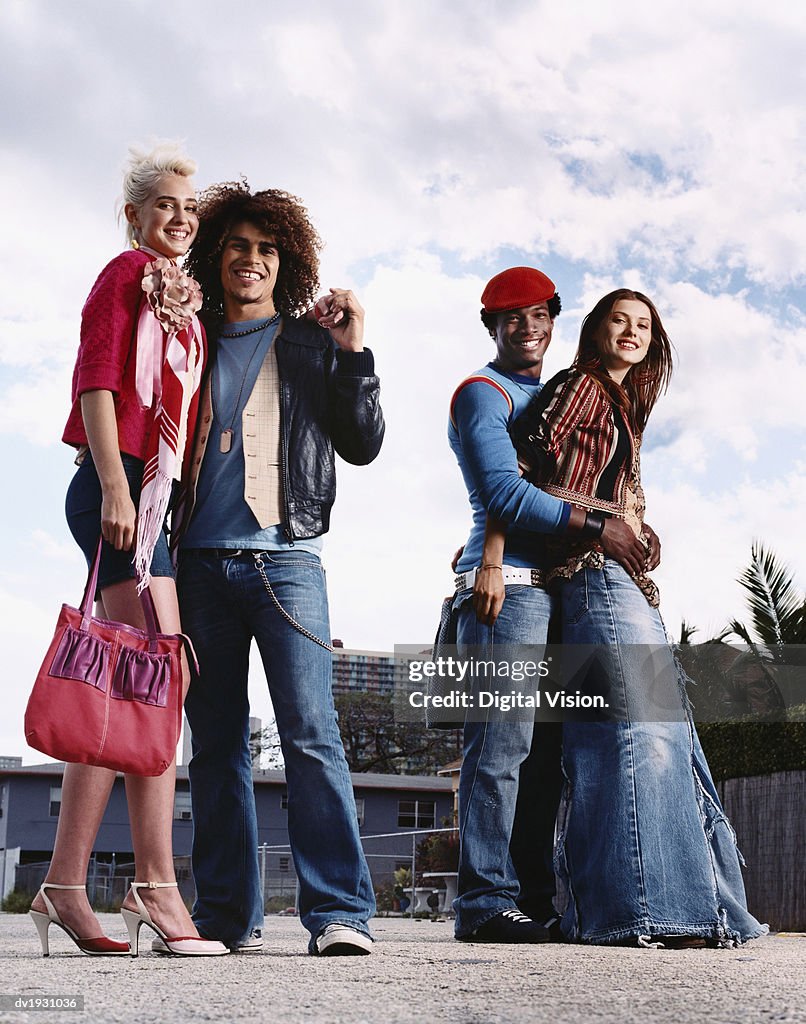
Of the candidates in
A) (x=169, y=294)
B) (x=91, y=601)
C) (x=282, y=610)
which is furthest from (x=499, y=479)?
(x=91, y=601)

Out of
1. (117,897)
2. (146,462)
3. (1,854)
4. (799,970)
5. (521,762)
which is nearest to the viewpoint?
(799,970)

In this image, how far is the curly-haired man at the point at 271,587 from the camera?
10.3 feet

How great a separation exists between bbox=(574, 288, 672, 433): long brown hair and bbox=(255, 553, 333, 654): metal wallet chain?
1.33 m

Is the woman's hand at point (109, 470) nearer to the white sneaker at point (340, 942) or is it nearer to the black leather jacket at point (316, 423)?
the black leather jacket at point (316, 423)

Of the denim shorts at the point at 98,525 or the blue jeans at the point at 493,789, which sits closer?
the denim shorts at the point at 98,525

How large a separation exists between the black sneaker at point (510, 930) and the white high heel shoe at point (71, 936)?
1065 mm

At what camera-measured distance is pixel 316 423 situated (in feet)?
11.3

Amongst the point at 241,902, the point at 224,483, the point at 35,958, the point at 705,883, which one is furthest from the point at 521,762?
the point at 35,958

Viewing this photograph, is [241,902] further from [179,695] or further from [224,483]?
[224,483]

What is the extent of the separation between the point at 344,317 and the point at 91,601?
1.08 m

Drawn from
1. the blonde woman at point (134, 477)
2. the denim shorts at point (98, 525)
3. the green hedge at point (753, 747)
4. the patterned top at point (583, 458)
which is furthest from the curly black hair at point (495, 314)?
the green hedge at point (753, 747)

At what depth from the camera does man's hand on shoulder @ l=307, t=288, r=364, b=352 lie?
3.44m

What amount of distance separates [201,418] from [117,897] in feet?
64.1

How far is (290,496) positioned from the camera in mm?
3324
